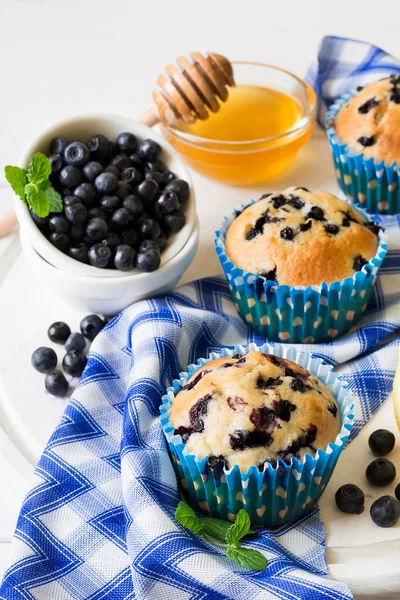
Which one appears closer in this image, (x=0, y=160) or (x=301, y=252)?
(x=301, y=252)

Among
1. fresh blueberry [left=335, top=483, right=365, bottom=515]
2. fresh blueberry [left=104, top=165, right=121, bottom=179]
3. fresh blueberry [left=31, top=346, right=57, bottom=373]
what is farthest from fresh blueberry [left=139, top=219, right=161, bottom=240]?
fresh blueberry [left=335, top=483, right=365, bottom=515]

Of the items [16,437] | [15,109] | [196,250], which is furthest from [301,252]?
[15,109]

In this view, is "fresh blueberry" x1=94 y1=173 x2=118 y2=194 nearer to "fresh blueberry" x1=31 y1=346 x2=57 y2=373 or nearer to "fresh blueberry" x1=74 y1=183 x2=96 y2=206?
"fresh blueberry" x1=74 y1=183 x2=96 y2=206

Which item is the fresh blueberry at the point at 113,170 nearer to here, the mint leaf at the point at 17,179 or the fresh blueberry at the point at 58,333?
the mint leaf at the point at 17,179

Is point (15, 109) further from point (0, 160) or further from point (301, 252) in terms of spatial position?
point (301, 252)

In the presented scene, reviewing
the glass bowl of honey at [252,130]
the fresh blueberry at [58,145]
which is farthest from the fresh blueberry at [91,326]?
the glass bowl of honey at [252,130]

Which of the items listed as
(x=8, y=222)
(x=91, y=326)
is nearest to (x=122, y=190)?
(x=91, y=326)
